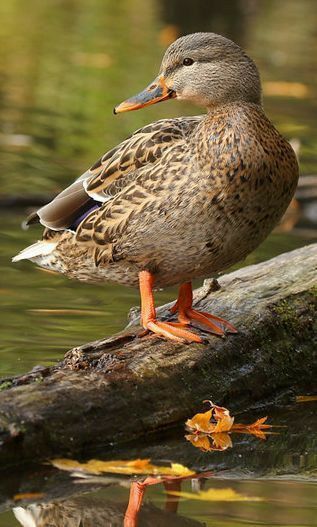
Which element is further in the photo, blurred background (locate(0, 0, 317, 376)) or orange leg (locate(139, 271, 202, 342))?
blurred background (locate(0, 0, 317, 376))

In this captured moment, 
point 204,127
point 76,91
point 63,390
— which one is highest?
point 76,91

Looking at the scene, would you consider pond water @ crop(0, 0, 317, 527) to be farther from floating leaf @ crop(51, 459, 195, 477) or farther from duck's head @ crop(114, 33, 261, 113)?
duck's head @ crop(114, 33, 261, 113)

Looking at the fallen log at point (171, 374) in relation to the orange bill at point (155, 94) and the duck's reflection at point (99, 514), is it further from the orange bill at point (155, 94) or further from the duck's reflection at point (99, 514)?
the orange bill at point (155, 94)

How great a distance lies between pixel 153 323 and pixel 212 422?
21.1 inches

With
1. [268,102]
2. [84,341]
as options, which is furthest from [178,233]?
[268,102]

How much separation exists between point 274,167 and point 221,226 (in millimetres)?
348

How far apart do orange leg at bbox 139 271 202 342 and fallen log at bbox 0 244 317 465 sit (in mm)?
46

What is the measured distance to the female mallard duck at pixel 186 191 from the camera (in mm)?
5516

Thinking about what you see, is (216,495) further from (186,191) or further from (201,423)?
(186,191)

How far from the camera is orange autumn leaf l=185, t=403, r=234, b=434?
17.4 feet

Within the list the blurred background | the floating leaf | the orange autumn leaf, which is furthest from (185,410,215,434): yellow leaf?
the blurred background

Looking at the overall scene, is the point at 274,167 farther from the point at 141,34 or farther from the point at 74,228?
the point at 141,34

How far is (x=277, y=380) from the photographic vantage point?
19.2 ft

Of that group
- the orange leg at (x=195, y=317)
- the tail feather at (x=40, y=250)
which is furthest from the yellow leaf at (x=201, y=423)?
the tail feather at (x=40, y=250)
